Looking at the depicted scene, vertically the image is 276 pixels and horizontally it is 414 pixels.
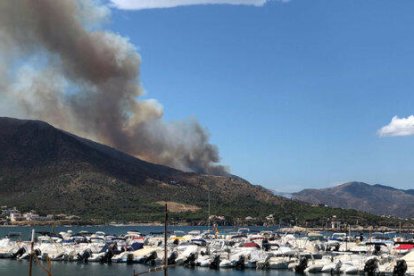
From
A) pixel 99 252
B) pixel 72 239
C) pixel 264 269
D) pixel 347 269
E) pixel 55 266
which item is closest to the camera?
pixel 347 269

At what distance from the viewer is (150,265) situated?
74625 millimetres

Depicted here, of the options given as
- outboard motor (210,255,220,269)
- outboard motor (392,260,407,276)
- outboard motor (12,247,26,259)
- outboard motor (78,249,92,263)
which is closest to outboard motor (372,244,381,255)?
outboard motor (392,260,407,276)

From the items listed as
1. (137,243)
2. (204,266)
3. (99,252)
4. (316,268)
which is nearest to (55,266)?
(99,252)

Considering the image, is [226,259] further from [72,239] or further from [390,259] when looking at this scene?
[72,239]

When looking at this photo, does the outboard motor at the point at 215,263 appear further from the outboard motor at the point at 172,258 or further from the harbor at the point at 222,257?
the outboard motor at the point at 172,258

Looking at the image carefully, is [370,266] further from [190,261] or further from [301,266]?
[190,261]

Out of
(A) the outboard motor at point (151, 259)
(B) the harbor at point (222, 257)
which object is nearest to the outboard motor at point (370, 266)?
(B) the harbor at point (222, 257)

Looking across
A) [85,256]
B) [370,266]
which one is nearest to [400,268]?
[370,266]

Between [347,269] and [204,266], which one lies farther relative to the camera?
[204,266]

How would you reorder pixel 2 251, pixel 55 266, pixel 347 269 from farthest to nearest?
pixel 2 251 < pixel 55 266 < pixel 347 269

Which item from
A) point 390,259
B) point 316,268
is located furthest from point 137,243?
point 390,259

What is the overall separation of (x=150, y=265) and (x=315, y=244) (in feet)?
76.4

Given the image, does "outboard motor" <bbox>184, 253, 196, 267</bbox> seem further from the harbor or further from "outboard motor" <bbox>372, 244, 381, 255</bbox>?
"outboard motor" <bbox>372, 244, 381, 255</bbox>

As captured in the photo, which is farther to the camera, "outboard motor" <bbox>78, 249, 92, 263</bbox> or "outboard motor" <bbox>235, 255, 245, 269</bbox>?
"outboard motor" <bbox>78, 249, 92, 263</bbox>
